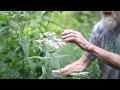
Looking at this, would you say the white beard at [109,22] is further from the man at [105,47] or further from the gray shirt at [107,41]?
the gray shirt at [107,41]

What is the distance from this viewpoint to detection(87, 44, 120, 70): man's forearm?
11.1 ft

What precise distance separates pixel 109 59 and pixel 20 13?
2.79ft

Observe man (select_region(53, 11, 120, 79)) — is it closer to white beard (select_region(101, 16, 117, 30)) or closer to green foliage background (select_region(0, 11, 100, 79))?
white beard (select_region(101, 16, 117, 30))

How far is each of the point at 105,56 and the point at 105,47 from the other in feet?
2.00

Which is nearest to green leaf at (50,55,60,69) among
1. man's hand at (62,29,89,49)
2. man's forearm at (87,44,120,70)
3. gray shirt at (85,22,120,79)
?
man's hand at (62,29,89,49)

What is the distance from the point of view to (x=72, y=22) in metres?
9.16

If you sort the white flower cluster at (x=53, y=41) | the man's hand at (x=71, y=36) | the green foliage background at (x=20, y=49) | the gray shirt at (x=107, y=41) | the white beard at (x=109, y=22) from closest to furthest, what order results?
1. the white flower cluster at (x=53, y=41)
2. the man's hand at (x=71, y=36)
3. the green foliage background at (x=20, y=49)
4. the white beard at (x=109, y=22)
5. the gray shirt at (x=107, y=41)

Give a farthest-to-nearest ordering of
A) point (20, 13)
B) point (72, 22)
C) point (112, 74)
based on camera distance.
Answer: point (72, 22), point (112, 74), point (20, 13)

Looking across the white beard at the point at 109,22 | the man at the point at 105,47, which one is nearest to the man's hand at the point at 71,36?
the man at the point at 105,47

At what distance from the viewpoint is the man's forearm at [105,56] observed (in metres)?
3.37

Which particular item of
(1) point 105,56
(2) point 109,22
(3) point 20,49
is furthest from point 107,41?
(3) point 20,49

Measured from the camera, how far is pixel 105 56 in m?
3.43
